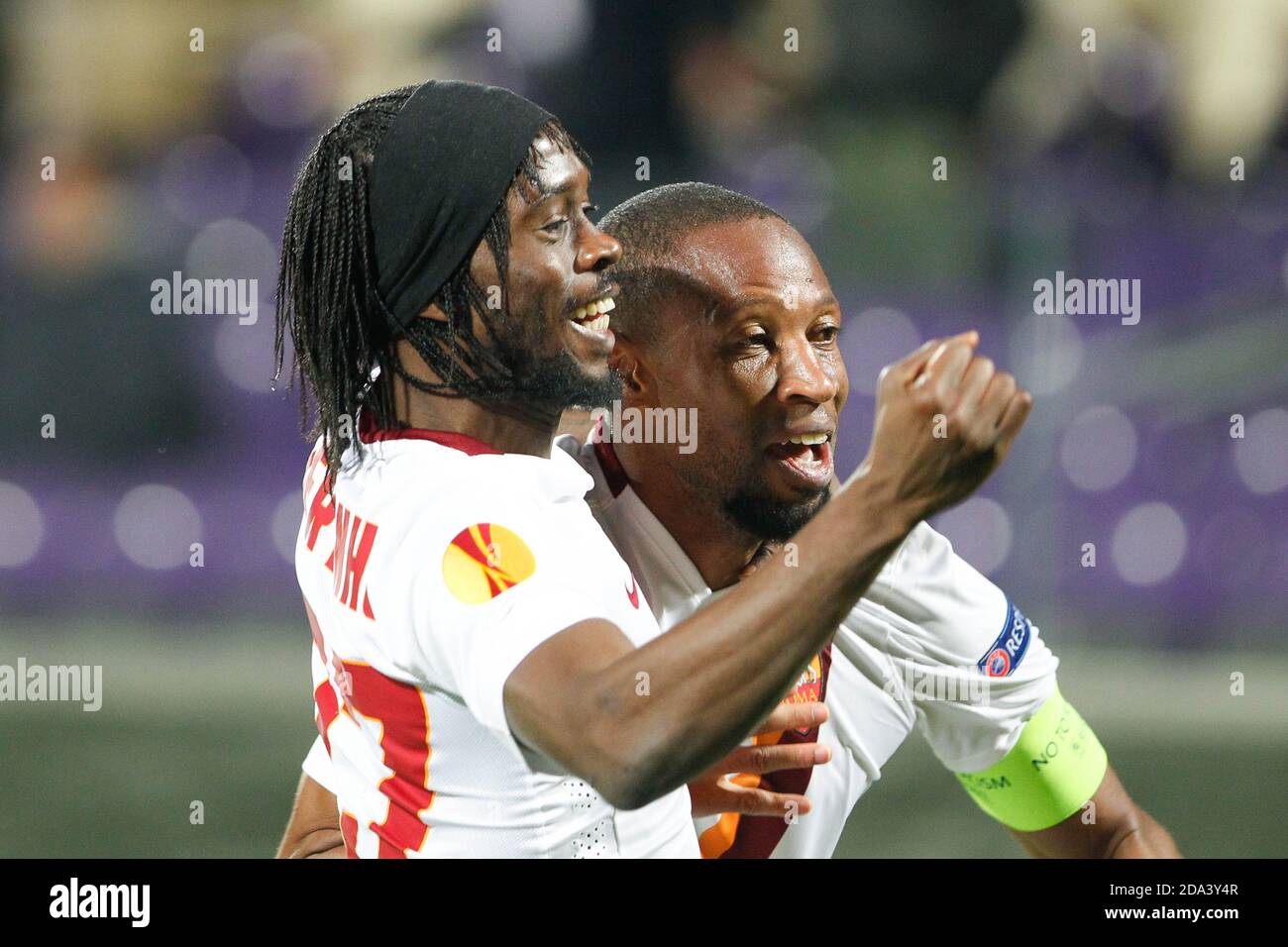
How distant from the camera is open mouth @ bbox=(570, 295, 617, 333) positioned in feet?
7.36

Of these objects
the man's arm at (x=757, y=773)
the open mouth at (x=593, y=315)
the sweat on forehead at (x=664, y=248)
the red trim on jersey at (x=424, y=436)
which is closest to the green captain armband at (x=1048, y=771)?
the man's arm at (x=757, y=773)

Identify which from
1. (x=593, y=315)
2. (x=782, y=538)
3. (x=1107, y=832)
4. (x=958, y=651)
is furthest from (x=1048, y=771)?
(x=593, y=315)

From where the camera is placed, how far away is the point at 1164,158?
301 inches

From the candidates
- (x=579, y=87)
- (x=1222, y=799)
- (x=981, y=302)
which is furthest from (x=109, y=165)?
(x=1222, y=799)

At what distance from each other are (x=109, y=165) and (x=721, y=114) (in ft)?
9.90

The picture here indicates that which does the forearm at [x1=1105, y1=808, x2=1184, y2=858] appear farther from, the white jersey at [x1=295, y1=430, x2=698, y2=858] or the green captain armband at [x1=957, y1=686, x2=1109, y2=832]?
the white jersey at [x1=295, y1=430, x2=698, y2=858]

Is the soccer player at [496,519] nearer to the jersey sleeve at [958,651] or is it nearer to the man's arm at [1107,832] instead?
the jersey sleeve at [958,651]

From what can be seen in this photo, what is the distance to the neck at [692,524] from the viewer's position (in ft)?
8.99

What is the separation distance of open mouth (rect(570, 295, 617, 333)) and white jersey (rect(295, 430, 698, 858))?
20cm

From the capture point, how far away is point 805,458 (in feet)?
8.67

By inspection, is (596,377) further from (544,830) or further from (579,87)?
(579,87)

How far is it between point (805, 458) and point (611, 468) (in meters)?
0.36

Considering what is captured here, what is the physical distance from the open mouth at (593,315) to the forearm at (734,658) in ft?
2.08

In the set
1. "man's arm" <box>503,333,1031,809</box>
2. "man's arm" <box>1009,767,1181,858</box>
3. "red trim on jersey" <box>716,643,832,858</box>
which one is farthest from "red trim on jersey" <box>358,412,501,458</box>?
"man's arm" <box>1009,767,1181,858</box>
